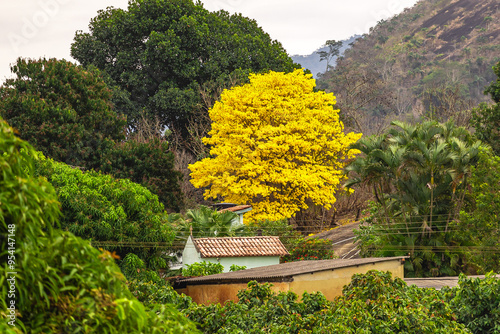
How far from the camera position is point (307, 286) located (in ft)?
63.6

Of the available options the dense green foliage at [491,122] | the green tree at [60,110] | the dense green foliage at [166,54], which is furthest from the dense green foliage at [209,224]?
the dense green foliage at [166,54]

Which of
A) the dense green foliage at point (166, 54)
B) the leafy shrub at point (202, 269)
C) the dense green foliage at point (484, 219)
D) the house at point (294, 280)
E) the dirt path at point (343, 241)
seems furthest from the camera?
the dense green foliage at point (166, 54)

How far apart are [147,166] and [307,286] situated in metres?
18.3

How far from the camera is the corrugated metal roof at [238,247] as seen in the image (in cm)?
2723

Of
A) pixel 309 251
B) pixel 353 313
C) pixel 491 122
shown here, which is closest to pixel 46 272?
pixel 353 313

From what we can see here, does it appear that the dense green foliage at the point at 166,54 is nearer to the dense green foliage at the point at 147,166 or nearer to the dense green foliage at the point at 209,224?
the dense green foliage at the point at 147,166

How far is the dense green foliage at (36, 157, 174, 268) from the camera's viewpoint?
2216cm

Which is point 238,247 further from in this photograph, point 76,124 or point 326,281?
point 76,124

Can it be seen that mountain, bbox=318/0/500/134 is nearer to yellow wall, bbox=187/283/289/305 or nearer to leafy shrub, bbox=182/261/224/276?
leafy shrub, bbox=182/261/224/276

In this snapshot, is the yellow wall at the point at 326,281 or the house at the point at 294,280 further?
the yellow wall at the point at 326,281

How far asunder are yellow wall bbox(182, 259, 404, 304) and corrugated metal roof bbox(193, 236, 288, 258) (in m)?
5.20

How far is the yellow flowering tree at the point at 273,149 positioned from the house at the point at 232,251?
6.06 meters

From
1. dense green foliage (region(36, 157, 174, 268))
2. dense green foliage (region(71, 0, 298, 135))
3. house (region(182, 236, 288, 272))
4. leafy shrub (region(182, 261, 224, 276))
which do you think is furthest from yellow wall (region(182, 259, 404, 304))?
dense green foliage (region(71, 0, 298, 135))

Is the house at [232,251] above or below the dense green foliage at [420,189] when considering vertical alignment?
below
